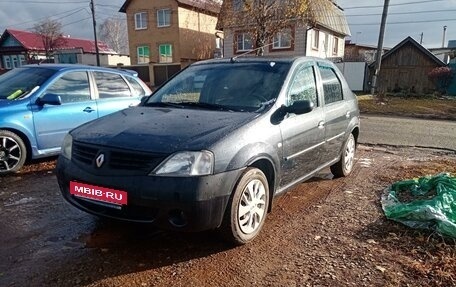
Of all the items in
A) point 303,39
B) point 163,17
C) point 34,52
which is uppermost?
point 163,17

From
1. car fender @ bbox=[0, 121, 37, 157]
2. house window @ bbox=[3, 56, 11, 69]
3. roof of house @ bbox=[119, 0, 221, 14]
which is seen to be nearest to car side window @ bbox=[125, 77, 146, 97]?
car fender @ bbox=[0, 121, 37, 157]

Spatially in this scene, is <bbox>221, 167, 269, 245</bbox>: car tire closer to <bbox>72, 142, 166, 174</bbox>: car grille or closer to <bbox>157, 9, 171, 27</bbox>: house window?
<bbox>72, 142, 166, 174</bbox>: car grille

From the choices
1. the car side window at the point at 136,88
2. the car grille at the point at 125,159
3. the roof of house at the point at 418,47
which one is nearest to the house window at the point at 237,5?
the roof of house at the point at 418,47

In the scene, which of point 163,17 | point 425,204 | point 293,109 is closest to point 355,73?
point 163,17

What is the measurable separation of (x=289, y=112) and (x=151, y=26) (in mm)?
31859

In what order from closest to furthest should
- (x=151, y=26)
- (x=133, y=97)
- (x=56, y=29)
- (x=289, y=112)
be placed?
(x=289, y=112) < (x=133, y=97) < (x=151, y=26) < (x=56, y=29)

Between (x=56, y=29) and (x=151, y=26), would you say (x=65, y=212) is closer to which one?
(x=151, y=26)

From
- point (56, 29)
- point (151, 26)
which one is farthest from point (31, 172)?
point (56, 29)

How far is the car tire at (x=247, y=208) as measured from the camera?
3.13m

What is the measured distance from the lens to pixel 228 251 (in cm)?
329

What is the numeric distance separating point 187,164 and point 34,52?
48243 mm

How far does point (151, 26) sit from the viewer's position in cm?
3300

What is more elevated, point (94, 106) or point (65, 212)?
point (94, 106)

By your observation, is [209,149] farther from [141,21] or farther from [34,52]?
[34,52]
